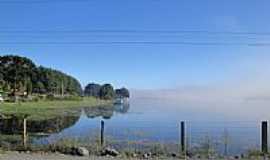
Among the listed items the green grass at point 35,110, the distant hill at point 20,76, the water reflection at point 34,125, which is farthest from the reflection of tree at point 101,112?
the distant hill at point 20,76

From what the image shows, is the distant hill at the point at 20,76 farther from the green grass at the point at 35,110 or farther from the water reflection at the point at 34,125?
the water reflection at the point at 34,125

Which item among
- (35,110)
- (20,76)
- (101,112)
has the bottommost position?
(101,112)

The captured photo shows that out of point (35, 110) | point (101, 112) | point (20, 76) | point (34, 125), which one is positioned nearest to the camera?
point (34, 125)

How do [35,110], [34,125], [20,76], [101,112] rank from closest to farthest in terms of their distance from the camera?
[34,125] < [35,110] < [101,112] < [20,76]

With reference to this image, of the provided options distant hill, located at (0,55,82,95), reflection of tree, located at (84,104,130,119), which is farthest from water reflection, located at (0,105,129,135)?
distant hill, located at (0,55,82,95)

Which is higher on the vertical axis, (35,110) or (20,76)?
(20,76)

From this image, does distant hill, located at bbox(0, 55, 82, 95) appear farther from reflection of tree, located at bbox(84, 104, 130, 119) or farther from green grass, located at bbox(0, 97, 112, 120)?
reflection of tree, located at bbox(84, 104, 130, 119)

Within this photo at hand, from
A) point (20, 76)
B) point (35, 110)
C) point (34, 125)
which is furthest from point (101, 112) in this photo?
point (34, 125)

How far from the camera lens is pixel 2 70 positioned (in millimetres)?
114375

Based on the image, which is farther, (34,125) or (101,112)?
(101,112)

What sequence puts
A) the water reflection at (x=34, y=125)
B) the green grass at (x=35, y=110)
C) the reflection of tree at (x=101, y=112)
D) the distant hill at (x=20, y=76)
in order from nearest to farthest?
the water reflection at (x=34, y=125) < the green grass at (x=35, y=110) < the reflection of tree at (x=101, y=112) < the distant hill at (x=20, y=76)

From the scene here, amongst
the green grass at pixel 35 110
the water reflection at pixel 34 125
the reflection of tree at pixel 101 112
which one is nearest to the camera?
the water reflection at pixel 34 125

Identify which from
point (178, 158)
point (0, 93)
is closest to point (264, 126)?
point (178, 158)

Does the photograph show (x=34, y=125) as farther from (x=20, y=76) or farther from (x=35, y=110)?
A: (x=20, y=76)
